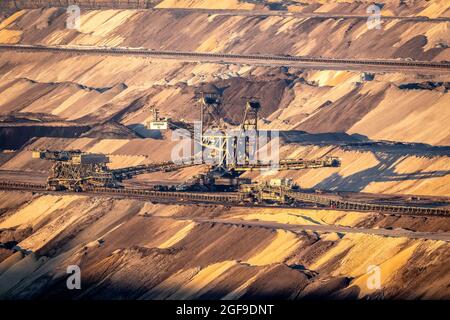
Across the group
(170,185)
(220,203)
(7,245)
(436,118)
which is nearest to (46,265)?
(7,245)

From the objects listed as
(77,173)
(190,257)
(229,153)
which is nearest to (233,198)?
(229,153)

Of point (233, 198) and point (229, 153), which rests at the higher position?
point (229, 153)

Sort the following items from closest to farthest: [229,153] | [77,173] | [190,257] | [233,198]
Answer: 1. [190,257]
2. [233,198]
3. [229,153]
4. [77,173]

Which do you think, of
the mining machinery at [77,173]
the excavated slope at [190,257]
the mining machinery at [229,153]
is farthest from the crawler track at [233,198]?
the excavated slope at [190,257]

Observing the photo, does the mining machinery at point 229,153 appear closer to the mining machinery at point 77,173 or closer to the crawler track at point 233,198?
the crawler track at point 233,198

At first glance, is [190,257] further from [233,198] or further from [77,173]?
[77,173]

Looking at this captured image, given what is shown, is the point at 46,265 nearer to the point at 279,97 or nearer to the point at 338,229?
the point at 338,229
